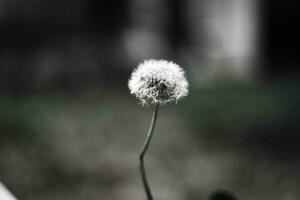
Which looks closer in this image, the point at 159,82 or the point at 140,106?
the point at 159,82

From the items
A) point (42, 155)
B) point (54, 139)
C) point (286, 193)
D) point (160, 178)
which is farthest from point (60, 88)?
point (286, 193)

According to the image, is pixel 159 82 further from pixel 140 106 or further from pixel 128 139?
pixel 140 106

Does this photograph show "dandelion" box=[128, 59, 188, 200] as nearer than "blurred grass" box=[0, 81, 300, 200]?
Yes

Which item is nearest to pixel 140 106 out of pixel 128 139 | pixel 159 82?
pixel 128 139

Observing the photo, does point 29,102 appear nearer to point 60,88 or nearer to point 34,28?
point 60,88

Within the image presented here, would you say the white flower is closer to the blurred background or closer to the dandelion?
the dandelion

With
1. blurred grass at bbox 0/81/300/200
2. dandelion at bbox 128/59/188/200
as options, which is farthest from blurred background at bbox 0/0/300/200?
dandelion at bbox 128/59/188/200
